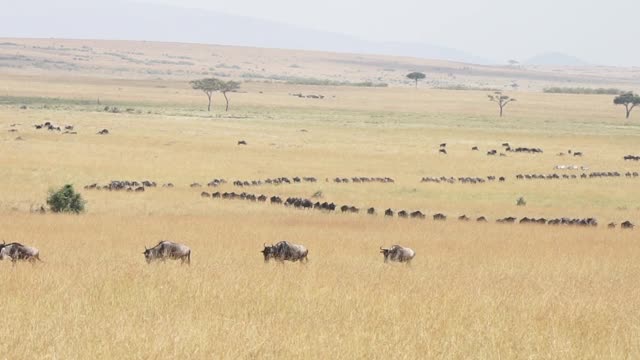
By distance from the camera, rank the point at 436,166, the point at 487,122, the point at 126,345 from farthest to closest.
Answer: the point at 487,122 → the point at 436,166 → the point at 126,345

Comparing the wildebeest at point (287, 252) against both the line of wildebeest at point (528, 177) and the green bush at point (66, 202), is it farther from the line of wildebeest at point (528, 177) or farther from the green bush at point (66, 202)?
the line of wildebeest at point (528, 177)

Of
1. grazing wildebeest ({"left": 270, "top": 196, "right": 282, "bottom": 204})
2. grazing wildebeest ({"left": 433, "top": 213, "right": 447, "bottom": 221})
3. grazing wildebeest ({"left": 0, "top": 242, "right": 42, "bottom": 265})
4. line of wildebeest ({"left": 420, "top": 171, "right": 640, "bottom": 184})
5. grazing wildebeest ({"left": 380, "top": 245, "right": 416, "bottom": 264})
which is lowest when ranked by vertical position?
line of wildebeest ({"left": 420, "top": 171, "right": 640, "bottom": 184})

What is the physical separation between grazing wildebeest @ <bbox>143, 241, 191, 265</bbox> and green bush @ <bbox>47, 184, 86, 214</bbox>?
1290cm

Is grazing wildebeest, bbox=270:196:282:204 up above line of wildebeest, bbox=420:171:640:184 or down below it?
above

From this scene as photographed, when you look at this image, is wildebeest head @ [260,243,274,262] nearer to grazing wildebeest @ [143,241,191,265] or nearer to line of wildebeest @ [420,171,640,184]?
grazing wildebeest @ [143,241,191,265]

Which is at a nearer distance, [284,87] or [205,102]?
[205,102]

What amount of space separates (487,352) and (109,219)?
18434 millimetres

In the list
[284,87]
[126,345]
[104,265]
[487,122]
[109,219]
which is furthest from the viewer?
[284,87]

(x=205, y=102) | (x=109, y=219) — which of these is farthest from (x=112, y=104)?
(x=109, y=219)

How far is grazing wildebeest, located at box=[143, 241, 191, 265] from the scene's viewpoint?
16078mm

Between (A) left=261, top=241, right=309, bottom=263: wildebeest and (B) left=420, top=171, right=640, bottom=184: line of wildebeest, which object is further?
(B) left=420, top=171, right=640, bottom=184: line of wildebeest

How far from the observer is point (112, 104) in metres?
117

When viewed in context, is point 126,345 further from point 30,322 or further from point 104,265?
point 104,265

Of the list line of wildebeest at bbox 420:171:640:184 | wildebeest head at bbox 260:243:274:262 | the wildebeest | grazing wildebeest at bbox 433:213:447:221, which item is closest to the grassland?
the wildebeest
